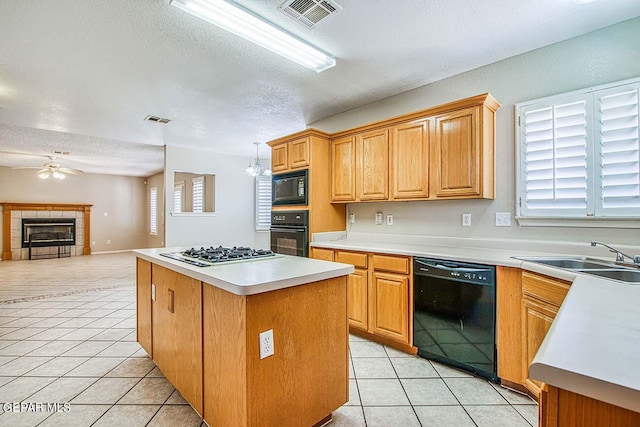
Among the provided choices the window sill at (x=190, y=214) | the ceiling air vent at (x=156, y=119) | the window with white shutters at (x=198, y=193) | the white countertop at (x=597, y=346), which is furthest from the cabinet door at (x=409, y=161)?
the window with white shutters at (x=198, y=193)

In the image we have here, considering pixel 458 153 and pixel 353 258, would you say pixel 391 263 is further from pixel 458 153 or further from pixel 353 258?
pixel 458 153

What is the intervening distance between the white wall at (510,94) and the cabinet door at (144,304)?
2.32 meters

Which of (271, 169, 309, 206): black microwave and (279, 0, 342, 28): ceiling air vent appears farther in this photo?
(271, 169, 309, 206): black microwave

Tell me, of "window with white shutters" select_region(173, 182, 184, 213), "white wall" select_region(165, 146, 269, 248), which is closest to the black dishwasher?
"white wall" select_region(165, 146, 269, 248)

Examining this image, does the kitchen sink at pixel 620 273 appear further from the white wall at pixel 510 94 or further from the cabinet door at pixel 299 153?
the cabinet door at pixel 299 153

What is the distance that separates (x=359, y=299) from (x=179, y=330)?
163 centimetres

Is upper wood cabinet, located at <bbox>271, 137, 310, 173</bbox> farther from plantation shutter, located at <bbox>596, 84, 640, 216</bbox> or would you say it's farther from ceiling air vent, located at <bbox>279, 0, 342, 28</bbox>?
Result: plantation shutter, located at <bbox>596, 84, 640, 216</bbox>

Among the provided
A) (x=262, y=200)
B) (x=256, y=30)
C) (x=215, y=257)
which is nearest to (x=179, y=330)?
(x=215, y=257)

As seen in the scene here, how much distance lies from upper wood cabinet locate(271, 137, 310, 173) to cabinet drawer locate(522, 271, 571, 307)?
238 centimetres

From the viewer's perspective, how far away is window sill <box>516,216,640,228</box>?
2012mm

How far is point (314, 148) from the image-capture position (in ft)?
11.4

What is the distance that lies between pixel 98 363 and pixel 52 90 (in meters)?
2.81

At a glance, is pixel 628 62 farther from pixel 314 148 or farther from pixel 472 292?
pixel 314 148

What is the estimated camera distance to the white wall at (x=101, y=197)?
7.98m
